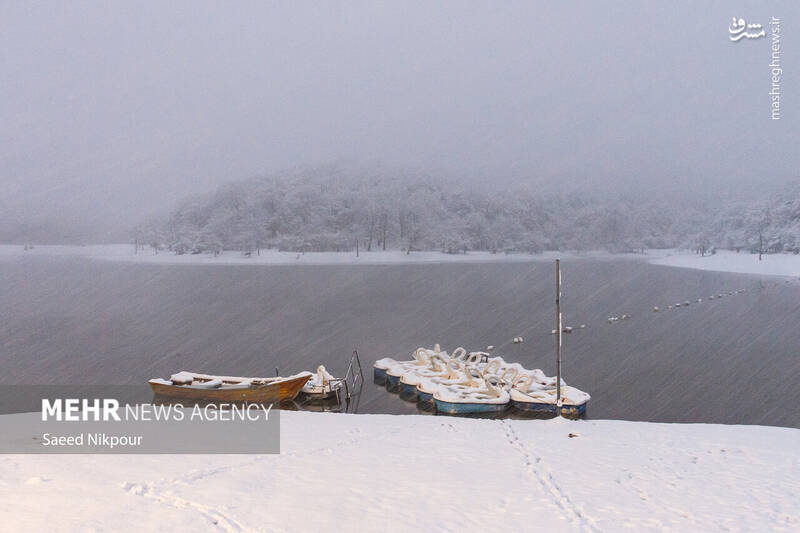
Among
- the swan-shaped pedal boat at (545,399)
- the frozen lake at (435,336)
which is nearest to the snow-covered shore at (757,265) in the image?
the frozen lake at (435,336)

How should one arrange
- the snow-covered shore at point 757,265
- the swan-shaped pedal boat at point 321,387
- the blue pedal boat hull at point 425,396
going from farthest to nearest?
the snow-covered shore at point 757,265 → the swan-shaped pedal boat at point 321,387 → the blue pedal boat hull at point 425,396

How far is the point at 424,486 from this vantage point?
11172 mm

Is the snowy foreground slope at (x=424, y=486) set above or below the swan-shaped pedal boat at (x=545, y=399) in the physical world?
above

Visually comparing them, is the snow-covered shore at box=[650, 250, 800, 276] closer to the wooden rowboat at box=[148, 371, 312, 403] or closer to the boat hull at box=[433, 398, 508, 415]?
the boat hull at box=[433, 398, 508, 415]

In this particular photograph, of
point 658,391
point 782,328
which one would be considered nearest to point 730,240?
point 782,328

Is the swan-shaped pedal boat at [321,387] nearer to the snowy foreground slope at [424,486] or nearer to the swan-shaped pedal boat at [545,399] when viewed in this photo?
the swan-shaped pedal boat at [545,399]

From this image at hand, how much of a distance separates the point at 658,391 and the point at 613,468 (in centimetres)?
1784

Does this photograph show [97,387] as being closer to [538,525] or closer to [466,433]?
[466,433]

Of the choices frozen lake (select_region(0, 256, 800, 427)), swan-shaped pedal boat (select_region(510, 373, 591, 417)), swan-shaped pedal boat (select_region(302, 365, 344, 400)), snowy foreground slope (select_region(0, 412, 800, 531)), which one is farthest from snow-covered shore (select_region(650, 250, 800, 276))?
snowy foreground slope (select_region(0, 412, 800, 531))

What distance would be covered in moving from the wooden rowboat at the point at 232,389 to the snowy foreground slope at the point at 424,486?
28.2 ft

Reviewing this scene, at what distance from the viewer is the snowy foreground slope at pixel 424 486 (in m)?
9.00

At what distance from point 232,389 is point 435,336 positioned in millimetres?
26795

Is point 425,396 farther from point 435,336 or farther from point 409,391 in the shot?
Answer: point 435,336

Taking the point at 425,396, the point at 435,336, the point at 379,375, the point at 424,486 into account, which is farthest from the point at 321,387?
the point at 435,336
